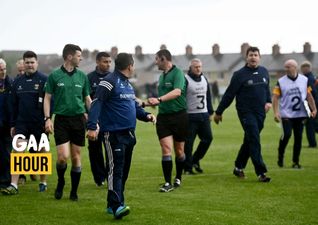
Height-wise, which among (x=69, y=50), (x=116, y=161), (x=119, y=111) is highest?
(x=69, y=50)

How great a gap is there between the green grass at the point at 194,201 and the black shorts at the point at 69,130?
3.07 ft

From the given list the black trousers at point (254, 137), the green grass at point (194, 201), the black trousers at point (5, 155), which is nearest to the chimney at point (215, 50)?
the green grass at point (194, 201)

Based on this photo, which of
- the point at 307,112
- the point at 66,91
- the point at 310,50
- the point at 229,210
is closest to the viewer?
the point at 229,210

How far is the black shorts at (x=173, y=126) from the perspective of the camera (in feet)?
38.4

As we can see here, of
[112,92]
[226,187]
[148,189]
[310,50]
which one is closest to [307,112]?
[226,187]

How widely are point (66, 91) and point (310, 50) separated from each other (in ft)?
369

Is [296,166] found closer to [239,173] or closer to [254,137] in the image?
[239,173]

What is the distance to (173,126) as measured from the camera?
11.7 m

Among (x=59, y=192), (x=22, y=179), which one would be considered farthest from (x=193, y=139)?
(x=59, y=192)

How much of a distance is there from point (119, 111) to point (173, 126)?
2.73 meters

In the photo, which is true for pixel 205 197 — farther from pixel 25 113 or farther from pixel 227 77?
pixel 227 77

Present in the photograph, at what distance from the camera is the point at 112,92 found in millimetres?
9023

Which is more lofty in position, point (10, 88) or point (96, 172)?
point (10, 88)

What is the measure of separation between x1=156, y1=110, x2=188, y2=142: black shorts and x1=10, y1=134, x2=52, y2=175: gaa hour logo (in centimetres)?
196
